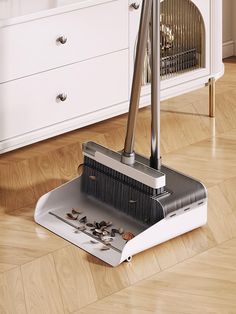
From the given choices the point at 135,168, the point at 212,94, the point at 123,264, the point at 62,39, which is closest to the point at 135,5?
the point at 62,39

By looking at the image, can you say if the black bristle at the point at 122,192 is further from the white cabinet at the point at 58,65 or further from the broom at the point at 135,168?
the white cabinet at the point at 58,65

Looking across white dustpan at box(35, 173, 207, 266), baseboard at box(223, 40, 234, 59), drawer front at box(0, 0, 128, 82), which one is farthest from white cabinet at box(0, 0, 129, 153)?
baseboard at box(223, 40, 234, 59)

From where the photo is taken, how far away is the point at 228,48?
15.1 ft

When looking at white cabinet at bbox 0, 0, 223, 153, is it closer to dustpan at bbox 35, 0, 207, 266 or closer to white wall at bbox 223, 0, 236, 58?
dustpan at bbox 35, 0, 207, 266

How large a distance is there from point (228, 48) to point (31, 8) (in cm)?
165

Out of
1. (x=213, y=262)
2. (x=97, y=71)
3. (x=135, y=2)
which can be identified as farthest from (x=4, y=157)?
(x=213, y=262)

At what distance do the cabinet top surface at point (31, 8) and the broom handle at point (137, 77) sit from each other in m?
0.45

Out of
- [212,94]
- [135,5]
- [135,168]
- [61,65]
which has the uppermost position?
[135,5]

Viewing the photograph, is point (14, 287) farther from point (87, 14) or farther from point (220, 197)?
point (87, 14)

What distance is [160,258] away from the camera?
9.18ft

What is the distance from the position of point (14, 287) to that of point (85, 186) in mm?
579

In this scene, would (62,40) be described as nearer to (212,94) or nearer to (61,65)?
(61,65)

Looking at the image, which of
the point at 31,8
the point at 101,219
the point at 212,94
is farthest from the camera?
the point at 212,94

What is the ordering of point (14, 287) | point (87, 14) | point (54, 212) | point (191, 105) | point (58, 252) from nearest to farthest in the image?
point (14, 287) < point (58, 252) < point (54, 212) < point (87, 14) < point (191, 105)
